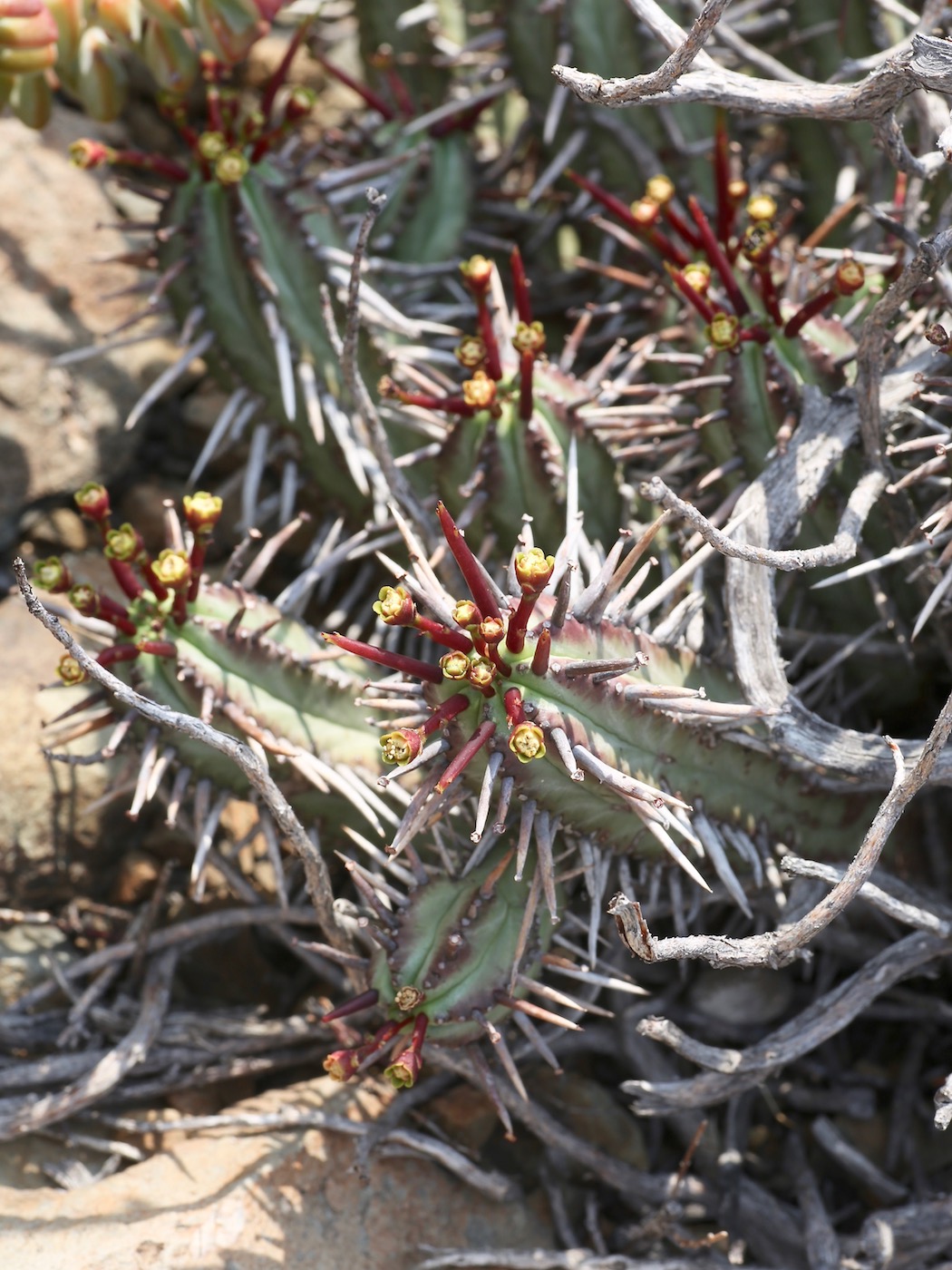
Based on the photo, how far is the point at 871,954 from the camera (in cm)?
256

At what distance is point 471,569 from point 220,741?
0.51 metres

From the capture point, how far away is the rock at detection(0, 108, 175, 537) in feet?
10.3

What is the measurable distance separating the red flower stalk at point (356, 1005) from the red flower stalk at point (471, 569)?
72cm

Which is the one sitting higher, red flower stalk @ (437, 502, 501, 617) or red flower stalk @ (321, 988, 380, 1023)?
red flower stalk @ (437, 502, 501, 617)

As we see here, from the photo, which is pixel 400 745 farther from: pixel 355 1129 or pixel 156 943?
pixel 156 943

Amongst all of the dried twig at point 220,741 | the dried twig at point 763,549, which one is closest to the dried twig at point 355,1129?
the dried twig at point 220,741

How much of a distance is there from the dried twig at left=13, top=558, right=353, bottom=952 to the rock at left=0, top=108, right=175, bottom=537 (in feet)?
4.16

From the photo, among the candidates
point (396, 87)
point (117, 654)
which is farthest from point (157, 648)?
point (396, 87)

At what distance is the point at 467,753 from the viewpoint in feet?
5.74

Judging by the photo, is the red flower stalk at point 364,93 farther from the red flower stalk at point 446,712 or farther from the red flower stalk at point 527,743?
the red flower stalk at point 527,743

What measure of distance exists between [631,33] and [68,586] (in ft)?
6.18

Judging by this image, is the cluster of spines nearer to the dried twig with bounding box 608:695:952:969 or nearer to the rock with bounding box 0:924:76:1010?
the dried twig with bounding box 608:695:952:969

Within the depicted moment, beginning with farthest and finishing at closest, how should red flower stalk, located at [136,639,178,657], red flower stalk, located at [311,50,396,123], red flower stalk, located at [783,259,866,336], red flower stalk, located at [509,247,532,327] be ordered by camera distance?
red flower stalk, located at [311,50,396,123], red flower stalk, located at [509,247,532,327], red flower stalk, located at [783,259,866,336], red flower stalk, located at [136,639,178,657]

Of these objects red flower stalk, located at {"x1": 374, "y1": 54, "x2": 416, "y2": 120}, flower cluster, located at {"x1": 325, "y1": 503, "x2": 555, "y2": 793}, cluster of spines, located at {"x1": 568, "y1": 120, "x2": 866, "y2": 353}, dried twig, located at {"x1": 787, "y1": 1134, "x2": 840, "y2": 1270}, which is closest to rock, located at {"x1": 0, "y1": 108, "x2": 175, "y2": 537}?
red flower stalk, located at {"x1": 374, "y1": 54, "x2": 416, "y2": 120}
